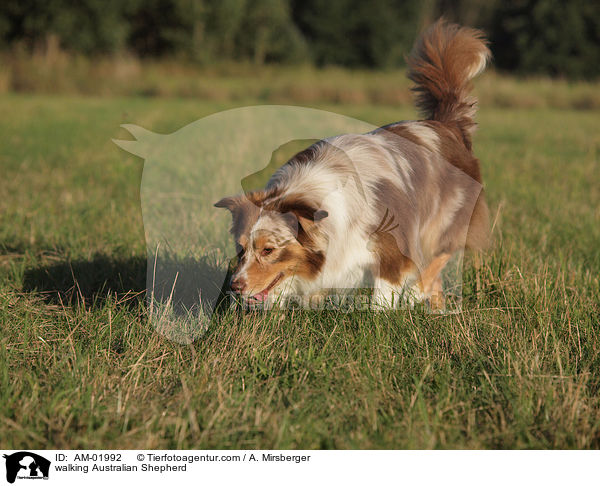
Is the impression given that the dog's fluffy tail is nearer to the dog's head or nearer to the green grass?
the green grass

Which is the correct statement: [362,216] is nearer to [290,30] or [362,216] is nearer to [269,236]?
[269,236]

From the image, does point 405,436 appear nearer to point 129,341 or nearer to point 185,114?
point 129,341

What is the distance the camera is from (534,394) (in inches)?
94.4

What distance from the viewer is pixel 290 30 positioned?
2845 cm

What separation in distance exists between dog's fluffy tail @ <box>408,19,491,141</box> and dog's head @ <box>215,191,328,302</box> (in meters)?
1.51

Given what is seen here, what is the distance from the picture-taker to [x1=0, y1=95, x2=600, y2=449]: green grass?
220cm

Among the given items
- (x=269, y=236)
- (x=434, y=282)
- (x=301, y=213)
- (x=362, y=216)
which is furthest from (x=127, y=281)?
(x=434, y=282)

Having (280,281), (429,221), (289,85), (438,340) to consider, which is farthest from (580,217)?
(289,85)

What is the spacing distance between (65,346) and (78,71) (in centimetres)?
1915
